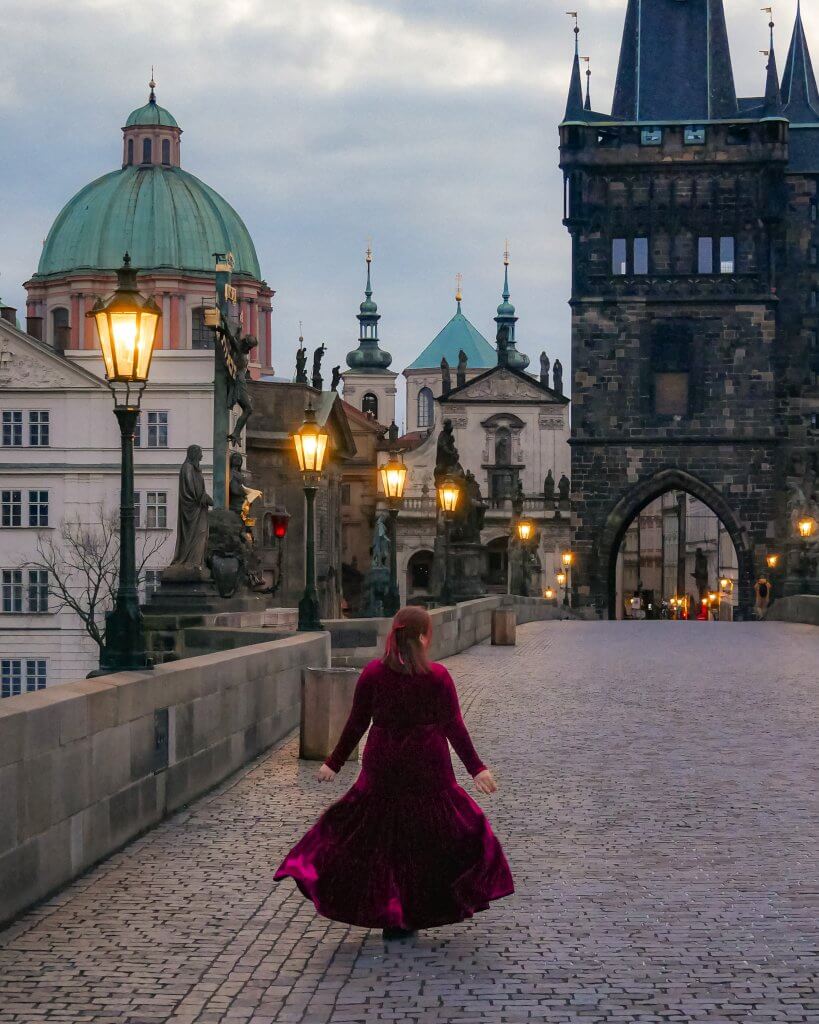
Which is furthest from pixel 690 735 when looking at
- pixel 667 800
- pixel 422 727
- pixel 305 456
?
pixel 422 727

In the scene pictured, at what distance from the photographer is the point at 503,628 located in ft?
105

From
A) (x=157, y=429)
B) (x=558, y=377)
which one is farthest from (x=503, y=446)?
(x=157, y=429)

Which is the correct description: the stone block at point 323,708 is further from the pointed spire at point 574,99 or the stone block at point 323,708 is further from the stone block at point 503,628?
the pointed spire at point 574,99

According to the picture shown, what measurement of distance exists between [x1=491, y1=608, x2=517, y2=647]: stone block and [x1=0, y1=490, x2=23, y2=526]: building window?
30388 mm

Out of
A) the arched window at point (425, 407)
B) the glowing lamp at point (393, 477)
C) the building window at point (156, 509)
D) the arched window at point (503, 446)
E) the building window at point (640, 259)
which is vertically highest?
the arched window at point (425, 407)

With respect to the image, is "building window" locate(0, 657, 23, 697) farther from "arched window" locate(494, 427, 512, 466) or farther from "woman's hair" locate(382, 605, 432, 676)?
"woman's hair" locate(382, 605, 432, 676)

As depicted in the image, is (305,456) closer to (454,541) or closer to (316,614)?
(316,614)

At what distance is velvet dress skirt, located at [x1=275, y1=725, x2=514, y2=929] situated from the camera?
736 cm

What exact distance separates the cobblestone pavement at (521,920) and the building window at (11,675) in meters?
43.9

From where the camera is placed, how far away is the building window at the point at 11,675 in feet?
184

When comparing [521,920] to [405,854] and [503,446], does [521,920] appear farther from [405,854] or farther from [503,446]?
[503,446]

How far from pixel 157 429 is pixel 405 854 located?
53072 millimetres

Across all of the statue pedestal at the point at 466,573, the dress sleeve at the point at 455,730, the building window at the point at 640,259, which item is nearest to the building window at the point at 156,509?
the building window at the point at 640,259

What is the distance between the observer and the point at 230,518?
2289cm
